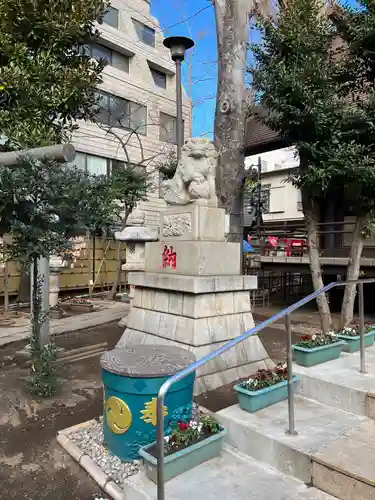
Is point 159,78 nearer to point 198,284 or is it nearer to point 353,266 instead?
point 353,266

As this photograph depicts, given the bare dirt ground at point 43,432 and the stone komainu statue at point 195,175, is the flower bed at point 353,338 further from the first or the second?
the bare dirt ground at point 43,432

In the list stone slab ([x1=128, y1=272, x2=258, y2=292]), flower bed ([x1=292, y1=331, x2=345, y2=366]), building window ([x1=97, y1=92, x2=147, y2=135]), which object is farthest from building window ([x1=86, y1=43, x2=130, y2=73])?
flower bed ([x1=292, y1=331, x2=345, y2=366])

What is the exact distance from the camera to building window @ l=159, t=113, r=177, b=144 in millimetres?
21266

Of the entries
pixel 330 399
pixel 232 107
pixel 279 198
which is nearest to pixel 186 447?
pixel 330 399

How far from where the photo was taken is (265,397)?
370cm

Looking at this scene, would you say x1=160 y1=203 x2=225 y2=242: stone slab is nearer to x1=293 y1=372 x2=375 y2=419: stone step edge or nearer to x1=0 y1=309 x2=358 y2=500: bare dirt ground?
x1=0 y1=309 x2=358 y2=500: bare dirt ground

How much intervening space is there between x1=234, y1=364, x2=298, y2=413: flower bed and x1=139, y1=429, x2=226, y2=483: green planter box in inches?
19.5

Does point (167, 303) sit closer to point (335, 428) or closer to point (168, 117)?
point (335, 428)

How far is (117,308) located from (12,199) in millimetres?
8781

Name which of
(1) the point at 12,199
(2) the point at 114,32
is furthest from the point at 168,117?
(1) the point at 12,199

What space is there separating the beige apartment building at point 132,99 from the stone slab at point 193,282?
37.0ft

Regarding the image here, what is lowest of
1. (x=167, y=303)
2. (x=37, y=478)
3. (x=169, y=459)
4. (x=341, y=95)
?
(x=37, y=478)

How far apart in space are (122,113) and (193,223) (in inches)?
603

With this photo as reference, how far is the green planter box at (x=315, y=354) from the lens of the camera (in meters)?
4.39
